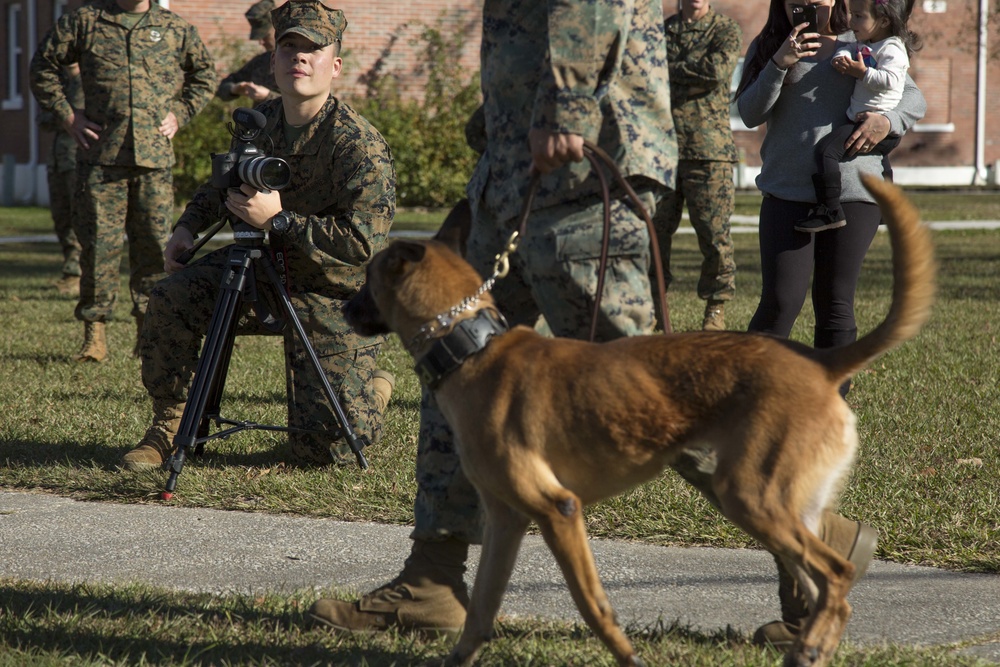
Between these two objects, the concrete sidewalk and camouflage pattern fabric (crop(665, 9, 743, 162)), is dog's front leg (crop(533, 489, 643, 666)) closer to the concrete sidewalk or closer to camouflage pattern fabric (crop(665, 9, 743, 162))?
the concrete sidewalk

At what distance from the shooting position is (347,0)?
25.5 meters

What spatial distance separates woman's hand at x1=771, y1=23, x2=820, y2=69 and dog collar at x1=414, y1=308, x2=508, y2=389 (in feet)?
7.48

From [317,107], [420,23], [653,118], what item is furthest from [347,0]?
[653,118]

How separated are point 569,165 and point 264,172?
1891 millimetres

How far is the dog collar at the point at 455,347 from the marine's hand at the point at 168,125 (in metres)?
5.87

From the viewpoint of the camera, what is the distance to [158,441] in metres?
5.52

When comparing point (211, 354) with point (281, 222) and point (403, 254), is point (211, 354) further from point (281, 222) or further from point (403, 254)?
point (403, 254)

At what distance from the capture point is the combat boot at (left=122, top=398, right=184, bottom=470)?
5.39 meters

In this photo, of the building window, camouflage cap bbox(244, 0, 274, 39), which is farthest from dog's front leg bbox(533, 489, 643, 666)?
the building window

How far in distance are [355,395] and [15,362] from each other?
374cm

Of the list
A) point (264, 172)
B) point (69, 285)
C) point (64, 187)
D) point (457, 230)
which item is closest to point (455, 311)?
point (457, 230)

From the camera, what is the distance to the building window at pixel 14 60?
89.5 feet

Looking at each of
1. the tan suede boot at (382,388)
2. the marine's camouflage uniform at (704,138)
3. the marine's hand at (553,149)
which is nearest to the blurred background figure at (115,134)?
the tan suede boot at (382,388)

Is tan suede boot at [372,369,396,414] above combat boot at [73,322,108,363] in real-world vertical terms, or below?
above
